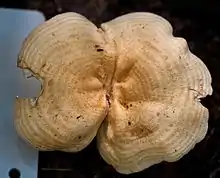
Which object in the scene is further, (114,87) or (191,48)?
(191,48)

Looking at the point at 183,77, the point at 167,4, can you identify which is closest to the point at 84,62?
the point at 183,77

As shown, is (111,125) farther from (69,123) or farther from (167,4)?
(167,4)

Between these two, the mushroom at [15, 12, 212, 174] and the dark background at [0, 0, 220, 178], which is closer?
the mushroom at [15, 12, 212, 174]

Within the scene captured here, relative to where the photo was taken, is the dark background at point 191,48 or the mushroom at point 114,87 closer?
the mushroom at point 114,87
